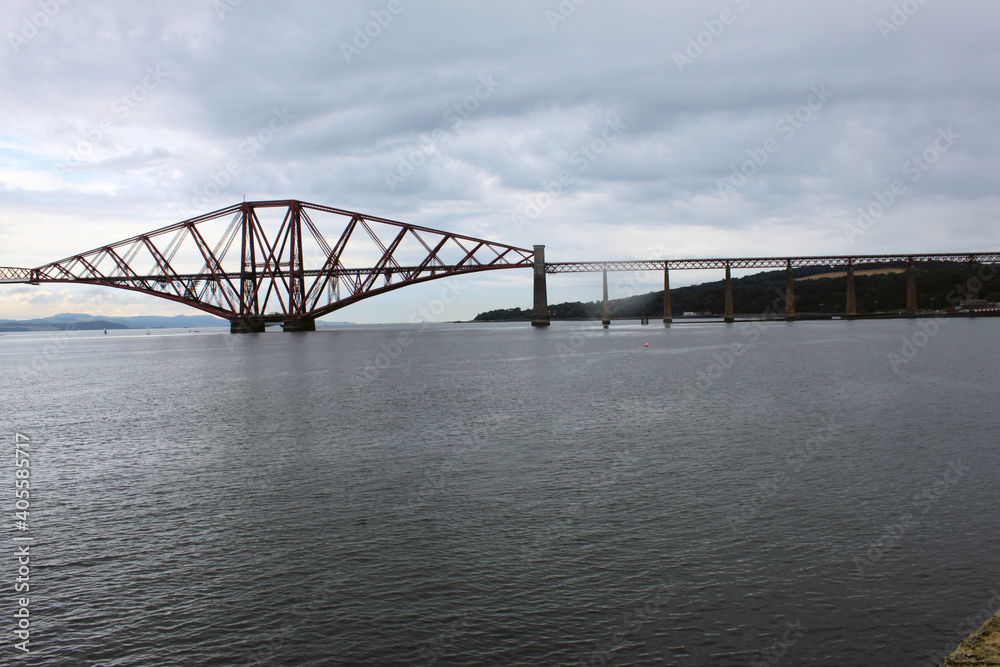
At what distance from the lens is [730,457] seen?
65.4 feet

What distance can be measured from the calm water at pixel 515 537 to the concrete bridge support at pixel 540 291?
137 metres

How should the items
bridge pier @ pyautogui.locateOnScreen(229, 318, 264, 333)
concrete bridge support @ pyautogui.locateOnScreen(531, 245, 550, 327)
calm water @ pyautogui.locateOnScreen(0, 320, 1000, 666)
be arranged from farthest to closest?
concrete bridge support @ pyautogui.locateOnScreen(531, 245, 550, 327) → bridge pier @ pyautogui.locateOnScreen(229, 318, 264, 333) → calm water @ pyautogui.locateOnScreen(0, 320, 1000, 666)

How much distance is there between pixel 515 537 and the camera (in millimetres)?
12953

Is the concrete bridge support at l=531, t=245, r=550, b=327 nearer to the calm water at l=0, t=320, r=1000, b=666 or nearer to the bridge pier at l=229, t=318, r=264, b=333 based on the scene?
the bridge pier at l=229, t=318, r=264, b=333

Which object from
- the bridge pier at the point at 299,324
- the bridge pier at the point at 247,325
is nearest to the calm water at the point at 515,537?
the bridge pier at the point at 299,324

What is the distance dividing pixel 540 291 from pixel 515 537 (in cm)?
15954

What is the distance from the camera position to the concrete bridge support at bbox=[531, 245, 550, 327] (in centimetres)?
16550

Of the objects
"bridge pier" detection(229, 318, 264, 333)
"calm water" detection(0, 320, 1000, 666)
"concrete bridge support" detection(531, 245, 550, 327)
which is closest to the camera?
"calm water" detection(0, 320, 1000, 666)

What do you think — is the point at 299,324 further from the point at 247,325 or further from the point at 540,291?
the point at 540,291

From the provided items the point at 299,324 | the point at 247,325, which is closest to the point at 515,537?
the point at 299,324

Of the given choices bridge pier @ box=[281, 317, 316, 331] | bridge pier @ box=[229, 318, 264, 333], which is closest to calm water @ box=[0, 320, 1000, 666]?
bridge pier @ box=[281, 317, 316, 331]

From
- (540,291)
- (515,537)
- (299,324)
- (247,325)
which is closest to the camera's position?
(515,537)

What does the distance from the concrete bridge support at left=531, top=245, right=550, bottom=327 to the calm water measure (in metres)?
137

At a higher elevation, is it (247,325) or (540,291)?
(540,291)
